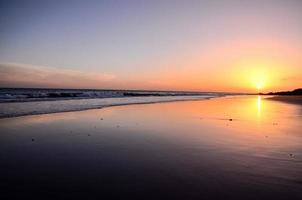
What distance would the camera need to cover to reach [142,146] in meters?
9.05

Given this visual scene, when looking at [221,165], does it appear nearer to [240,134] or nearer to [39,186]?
[39,186]

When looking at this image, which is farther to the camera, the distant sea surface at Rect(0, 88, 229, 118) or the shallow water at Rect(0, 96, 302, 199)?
the distant sea surface at Rect(0, 88, 229, 118)

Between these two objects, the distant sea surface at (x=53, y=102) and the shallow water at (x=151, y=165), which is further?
the distant sea surface at (x=53, y=102)

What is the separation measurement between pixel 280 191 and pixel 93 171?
3914 mm

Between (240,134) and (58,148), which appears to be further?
(240,134)

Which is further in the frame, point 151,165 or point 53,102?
point 53,102

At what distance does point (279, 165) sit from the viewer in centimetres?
672

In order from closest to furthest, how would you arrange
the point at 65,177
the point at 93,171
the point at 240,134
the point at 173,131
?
the point at 65,177 → the point at 93,171 → the point at 240,134 → the point at 173,131

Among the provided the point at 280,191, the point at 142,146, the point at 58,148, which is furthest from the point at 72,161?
the point at 280,191

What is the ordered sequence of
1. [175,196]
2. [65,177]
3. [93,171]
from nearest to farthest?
[175,196], [65,177], [93,171]

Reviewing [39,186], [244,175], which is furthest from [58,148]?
[244,175]

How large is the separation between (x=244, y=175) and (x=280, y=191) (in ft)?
3.21

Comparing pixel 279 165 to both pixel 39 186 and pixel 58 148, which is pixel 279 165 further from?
pixel 58 148

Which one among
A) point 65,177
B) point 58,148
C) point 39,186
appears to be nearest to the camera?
point 39,186
